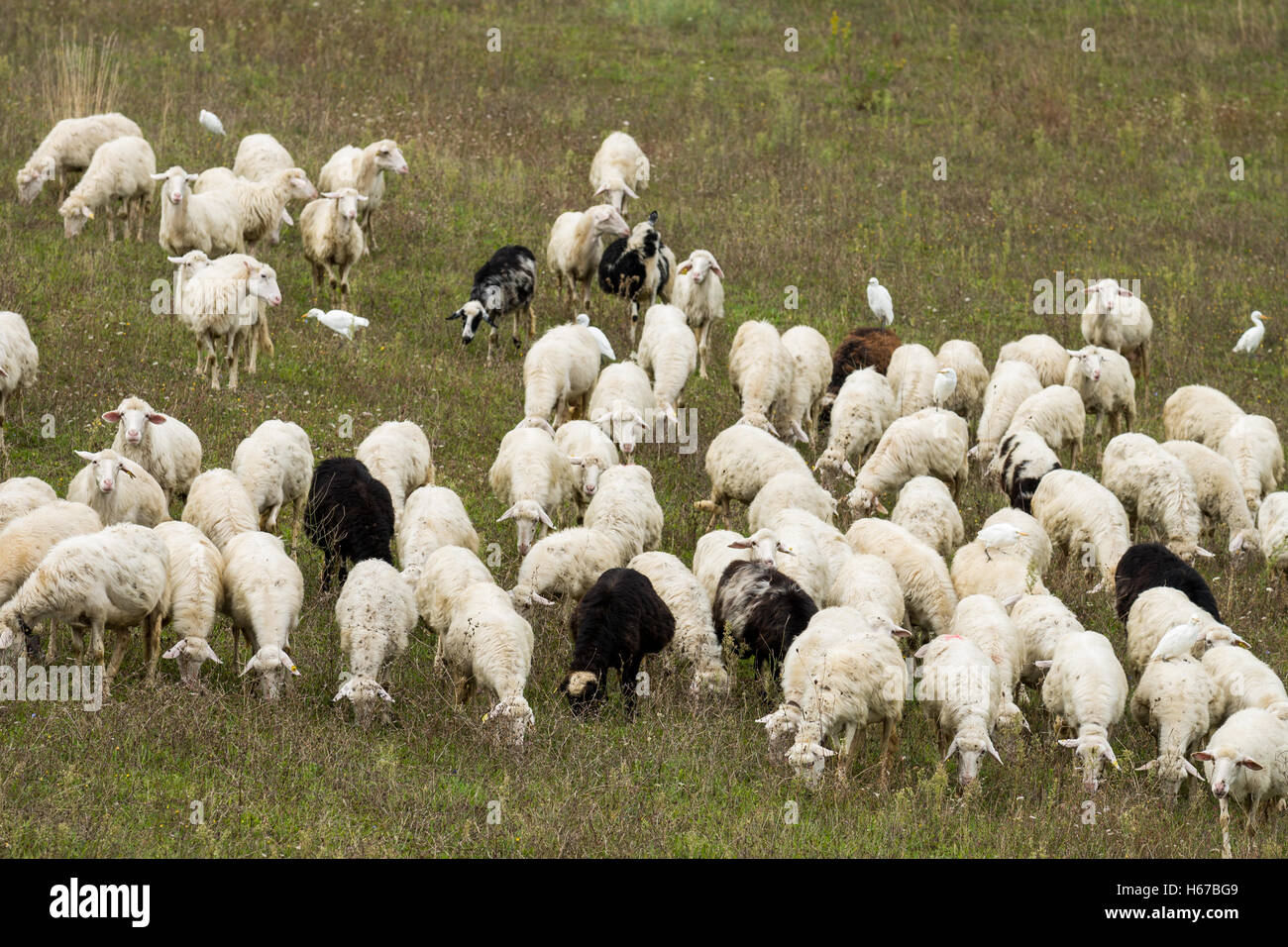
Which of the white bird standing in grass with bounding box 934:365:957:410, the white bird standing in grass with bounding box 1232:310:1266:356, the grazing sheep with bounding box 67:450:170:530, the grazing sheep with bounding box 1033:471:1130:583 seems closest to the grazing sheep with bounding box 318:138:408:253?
the white bird standing in grass with bounding box 934:365:957:410

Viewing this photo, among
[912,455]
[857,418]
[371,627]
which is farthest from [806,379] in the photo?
[371,627]

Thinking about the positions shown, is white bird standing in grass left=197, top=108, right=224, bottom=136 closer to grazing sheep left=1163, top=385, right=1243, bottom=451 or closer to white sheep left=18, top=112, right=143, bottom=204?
white sheep left=18, top=112, right=143, bottom=204

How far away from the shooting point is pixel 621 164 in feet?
78.2

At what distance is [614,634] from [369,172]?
12.2m

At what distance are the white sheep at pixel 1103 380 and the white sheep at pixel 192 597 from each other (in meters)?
11.0

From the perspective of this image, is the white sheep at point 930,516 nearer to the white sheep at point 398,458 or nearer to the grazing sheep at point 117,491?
the white sheep at point 398,458

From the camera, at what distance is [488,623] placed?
34.3 ft

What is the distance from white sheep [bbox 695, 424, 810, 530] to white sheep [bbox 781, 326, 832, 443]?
1976 millimetres

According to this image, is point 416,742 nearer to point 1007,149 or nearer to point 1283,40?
point 1007,149

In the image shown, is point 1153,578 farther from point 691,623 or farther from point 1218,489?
point 691,623

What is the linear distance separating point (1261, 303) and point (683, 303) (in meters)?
10.5

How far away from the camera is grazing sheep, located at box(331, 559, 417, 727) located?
33.1 ft

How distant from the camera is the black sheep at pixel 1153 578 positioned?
483 inches

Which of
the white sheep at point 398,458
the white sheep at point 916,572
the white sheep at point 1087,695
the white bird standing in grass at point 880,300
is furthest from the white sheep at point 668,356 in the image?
the white sheep at point 1087,695
